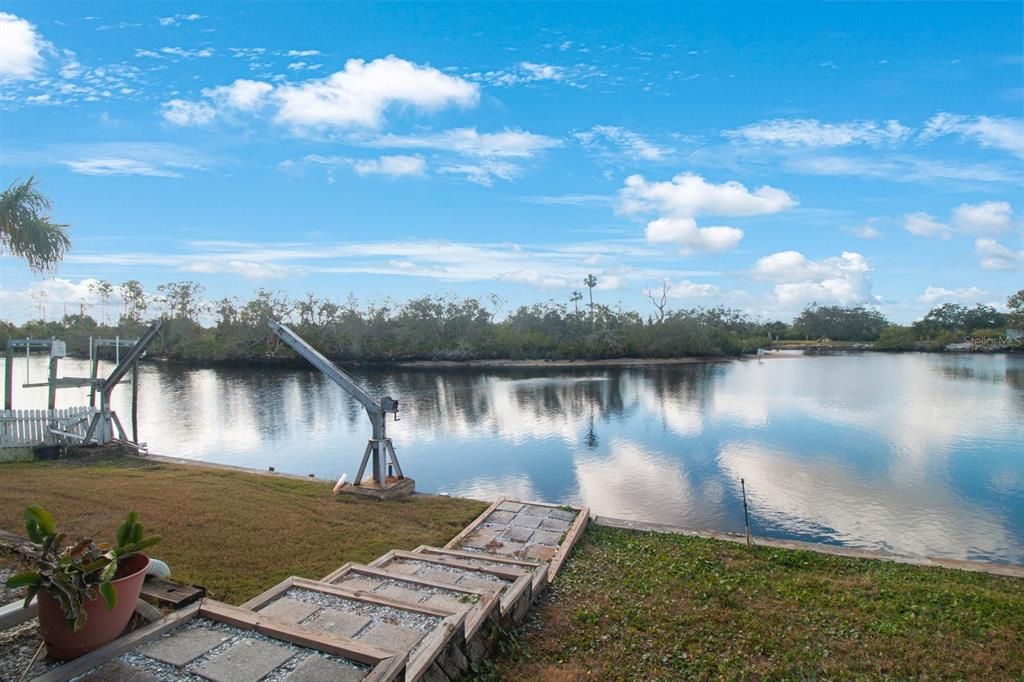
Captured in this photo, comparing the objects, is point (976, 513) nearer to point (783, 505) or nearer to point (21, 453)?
point (783, 505)

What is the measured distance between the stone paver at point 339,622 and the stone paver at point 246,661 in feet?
1.95

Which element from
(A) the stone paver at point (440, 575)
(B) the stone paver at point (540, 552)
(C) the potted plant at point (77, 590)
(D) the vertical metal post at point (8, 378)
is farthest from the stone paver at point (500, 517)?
(D) the vertical metal post at point (8, 378)

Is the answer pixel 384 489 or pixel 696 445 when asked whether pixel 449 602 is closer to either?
pixel 384 489

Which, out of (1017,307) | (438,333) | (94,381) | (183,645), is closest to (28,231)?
(94,381)

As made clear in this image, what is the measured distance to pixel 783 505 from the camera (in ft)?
36.7

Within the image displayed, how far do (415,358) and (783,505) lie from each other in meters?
44.5

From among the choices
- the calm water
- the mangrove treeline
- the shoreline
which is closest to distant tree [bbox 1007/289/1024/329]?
the mangrove treeline

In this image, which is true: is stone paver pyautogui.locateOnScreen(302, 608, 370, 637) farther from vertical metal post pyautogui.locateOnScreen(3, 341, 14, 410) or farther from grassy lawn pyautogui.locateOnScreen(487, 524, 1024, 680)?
vertical metal post pyautogui.locateOnScreen(3, 341, 14, 410)

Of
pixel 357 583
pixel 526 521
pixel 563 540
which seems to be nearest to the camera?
pixel 357 583

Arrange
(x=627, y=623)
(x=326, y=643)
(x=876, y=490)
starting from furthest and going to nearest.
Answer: (x=876, y=490) < (x=627, y=623) < (x=326, y=643)

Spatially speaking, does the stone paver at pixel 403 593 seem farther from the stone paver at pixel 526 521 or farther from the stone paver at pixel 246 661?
the stone paver at pixel 526 521

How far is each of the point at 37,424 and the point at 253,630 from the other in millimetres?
10611

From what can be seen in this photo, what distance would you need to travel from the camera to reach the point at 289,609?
394cm

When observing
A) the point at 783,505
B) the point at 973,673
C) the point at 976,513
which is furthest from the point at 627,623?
the point at 976,513
